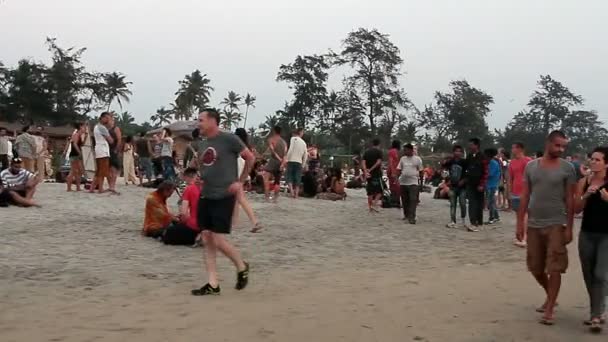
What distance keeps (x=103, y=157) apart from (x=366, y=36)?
49.7 metres

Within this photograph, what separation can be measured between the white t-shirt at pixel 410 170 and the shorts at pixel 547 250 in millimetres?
7179

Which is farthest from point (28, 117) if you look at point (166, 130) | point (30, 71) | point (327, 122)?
point (166, 130)

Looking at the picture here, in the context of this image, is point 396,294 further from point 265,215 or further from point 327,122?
point 327,122

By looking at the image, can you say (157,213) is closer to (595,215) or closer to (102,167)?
(102,167)

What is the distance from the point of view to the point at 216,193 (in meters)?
6.32

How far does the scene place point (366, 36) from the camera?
60969 millimetres

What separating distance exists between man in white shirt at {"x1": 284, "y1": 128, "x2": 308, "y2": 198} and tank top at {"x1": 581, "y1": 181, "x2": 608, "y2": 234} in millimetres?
10263

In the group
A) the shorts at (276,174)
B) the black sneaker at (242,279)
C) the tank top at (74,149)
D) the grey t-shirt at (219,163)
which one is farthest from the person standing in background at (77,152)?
the black sneaker at (242,279)

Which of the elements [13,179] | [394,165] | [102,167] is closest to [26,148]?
[102,167]

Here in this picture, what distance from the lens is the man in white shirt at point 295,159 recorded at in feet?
51.9

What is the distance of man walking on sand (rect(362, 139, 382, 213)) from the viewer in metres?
14.9

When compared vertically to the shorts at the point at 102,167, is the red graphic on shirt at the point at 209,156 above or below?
above

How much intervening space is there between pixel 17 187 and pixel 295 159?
629 cm

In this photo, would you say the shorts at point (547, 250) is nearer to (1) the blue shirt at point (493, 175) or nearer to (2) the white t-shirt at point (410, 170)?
(2) the white t-shirt at point (410, 170)
